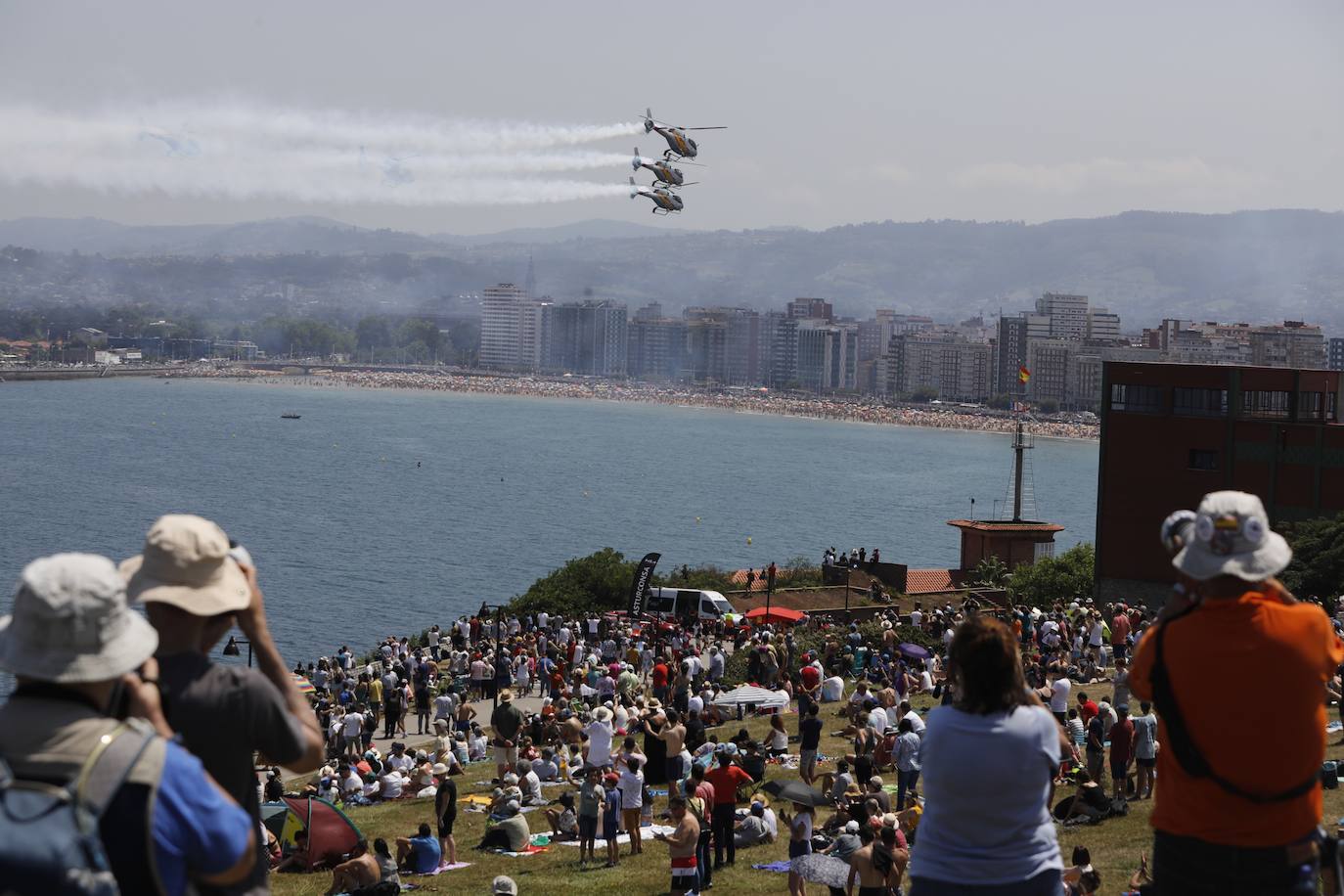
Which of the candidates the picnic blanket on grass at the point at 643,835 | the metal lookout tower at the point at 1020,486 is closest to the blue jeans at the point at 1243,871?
the picnic blanket on grass at the point at 643,835

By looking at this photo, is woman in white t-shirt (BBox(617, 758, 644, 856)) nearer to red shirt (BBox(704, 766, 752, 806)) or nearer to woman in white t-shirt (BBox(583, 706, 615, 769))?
red shirt (BBox(704, 766, 752, 806))

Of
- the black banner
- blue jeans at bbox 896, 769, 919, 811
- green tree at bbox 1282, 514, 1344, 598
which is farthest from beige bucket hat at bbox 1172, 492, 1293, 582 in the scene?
the black banner

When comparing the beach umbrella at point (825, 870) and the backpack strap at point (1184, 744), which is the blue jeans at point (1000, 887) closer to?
the backpack strap at point (1184, 744)

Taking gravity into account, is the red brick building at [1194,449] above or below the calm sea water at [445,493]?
above

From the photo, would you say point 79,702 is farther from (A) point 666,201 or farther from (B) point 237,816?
(A) point 666,201

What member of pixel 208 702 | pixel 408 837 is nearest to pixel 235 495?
pixel 408 837

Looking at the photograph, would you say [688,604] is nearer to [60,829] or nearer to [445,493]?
[60,829]

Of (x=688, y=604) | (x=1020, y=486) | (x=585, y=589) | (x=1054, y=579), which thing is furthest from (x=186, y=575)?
(x=1020, y=486)
